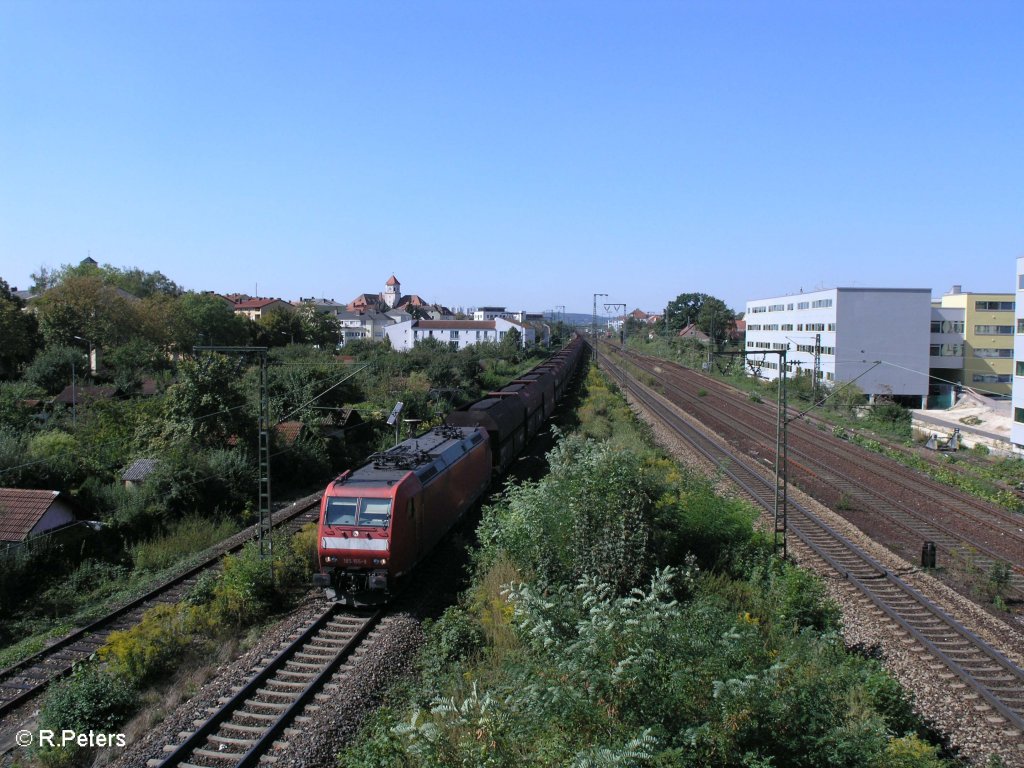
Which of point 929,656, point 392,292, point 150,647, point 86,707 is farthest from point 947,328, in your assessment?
point 392,292

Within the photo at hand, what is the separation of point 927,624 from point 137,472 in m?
21.9

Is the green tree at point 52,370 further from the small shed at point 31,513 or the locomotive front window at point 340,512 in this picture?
the locomotive front window at point 340,512

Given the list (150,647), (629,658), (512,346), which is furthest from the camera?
(512,346)

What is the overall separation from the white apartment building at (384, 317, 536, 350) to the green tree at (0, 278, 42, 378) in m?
45.0

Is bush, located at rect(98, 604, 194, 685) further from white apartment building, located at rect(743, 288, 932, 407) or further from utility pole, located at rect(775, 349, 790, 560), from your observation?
white apartment building, located at rect(743, 288, 932, 407)

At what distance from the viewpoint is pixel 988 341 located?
189 ft

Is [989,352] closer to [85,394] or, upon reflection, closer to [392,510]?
[392,510]

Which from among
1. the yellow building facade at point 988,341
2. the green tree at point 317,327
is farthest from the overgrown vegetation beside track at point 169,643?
the green tree at point 317,327

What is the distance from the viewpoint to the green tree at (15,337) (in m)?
47.5

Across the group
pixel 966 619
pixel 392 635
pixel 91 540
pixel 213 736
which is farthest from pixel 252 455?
pixel 966 619

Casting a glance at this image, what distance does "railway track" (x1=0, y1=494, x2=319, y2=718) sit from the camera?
37.0 feet

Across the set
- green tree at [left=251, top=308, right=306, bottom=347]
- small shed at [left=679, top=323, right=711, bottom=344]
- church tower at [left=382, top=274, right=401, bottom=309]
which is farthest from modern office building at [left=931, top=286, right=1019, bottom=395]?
church tower at [left=382, top=274, right=401, bottom=309]

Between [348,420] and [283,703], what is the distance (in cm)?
2458

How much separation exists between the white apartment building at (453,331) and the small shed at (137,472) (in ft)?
225
